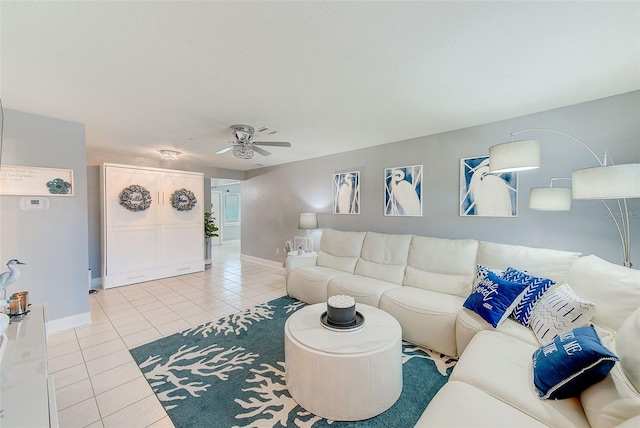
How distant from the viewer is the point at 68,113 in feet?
8.50

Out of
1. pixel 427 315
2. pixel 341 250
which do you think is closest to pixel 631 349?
pixel 427 315

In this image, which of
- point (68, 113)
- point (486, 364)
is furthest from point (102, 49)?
point (486, 364)

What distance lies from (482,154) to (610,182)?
4.99 feet

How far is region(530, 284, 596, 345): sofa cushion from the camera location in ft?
5.13

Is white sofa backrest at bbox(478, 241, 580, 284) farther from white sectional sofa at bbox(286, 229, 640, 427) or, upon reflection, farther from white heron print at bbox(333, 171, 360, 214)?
white heron print at bbox(333, 171, 360, 214)

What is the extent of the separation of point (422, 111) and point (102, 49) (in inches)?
105

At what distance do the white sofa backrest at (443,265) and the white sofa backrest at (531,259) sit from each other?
13 centimetres

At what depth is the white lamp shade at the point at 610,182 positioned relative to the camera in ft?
4.85

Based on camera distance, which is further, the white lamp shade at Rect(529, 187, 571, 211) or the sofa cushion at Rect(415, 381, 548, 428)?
the white lamp shade at Rect(529, 187, 571, 211)

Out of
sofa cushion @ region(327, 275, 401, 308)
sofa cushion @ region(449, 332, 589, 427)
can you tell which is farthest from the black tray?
sofa cushion @ region(327, 275, 401, 308)

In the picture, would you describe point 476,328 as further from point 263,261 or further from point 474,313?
point 263,261

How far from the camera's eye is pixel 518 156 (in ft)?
5.70

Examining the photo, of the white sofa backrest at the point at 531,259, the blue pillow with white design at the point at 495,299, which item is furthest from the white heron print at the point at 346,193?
the blue pillow with white design at the point at 495,299

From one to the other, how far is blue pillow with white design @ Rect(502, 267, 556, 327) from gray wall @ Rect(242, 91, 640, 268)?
820 millimetres
